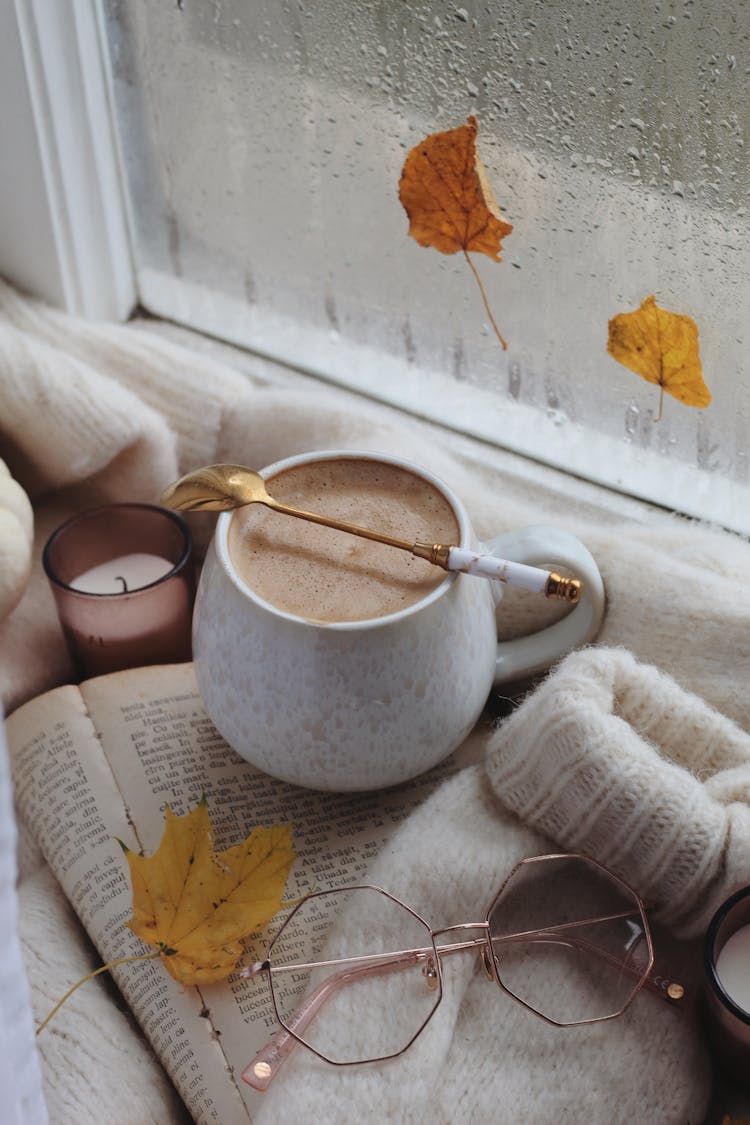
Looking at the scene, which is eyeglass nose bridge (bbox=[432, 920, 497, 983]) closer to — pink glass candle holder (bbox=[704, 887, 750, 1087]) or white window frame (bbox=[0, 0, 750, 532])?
pink glass candle holder (bbox=[704, 887, 750, 1087])

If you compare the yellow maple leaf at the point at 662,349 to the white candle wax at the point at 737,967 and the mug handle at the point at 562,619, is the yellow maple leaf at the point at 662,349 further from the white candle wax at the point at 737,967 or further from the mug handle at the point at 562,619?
the white candle wax at the point at 737,967

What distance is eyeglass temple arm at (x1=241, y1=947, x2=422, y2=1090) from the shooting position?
465 mm

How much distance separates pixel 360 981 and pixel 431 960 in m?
0.03

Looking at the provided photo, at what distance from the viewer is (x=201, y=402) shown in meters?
0.70

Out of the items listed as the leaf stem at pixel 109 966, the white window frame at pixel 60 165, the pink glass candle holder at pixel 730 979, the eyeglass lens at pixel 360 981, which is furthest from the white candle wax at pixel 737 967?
the white window frame at pixel 60 165

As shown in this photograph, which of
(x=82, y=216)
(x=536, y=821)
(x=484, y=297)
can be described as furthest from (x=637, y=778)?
(x=82, y=216)

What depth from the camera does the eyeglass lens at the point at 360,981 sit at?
469 mm

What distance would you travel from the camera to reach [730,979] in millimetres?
449

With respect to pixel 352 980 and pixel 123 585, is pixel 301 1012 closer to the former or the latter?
pixel 352 980

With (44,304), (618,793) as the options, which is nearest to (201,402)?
(44,304)

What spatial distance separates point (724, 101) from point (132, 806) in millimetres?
439

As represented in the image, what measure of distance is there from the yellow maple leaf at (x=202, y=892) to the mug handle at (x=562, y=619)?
141 millimetres

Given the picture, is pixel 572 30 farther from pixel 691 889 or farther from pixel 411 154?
pixel 691 889

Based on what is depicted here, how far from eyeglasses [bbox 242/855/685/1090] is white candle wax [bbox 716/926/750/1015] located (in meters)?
0.04
